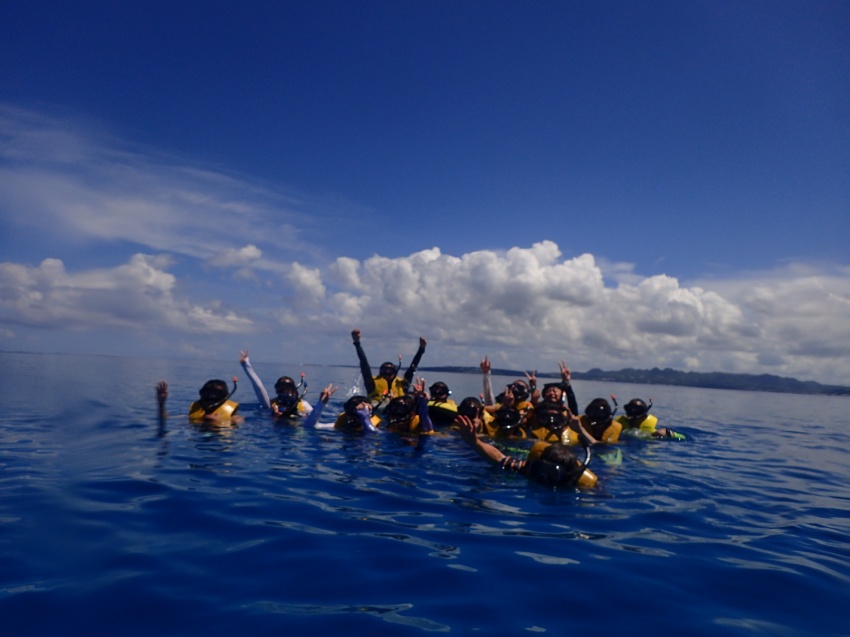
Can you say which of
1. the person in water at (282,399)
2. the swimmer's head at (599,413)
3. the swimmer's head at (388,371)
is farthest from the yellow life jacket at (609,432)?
the person in water at (282,399)

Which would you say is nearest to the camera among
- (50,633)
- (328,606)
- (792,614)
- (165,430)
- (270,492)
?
(50,633)

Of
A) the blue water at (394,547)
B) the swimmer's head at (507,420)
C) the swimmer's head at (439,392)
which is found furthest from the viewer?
the swimmer's head at (439,392)

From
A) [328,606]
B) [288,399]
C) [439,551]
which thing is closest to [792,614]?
[439,551]

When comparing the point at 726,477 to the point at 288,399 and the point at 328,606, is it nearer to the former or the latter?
the point at 328,606

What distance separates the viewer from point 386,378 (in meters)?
19.2

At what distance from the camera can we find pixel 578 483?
8.80m

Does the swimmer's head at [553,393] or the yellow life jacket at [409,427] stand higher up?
the swimmer's head at [553,393]

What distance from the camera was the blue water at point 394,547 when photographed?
4473mm

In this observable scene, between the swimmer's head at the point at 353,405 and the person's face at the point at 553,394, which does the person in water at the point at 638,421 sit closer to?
the person's face at the point at 553,394

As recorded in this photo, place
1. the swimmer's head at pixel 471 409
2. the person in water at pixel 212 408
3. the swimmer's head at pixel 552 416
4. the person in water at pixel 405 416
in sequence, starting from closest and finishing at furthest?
the swimmer's head at pixel 471 409
the swimmer's head at pixel 552 416
the person in water at pixel 405 416
the person in water at pixel 212 408

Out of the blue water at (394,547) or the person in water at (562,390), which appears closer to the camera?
the blue water at (394,547)

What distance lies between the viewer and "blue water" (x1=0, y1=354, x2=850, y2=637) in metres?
4.47

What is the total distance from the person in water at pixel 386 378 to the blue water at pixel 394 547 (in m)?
7.37

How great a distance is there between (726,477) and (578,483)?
4708 mm
